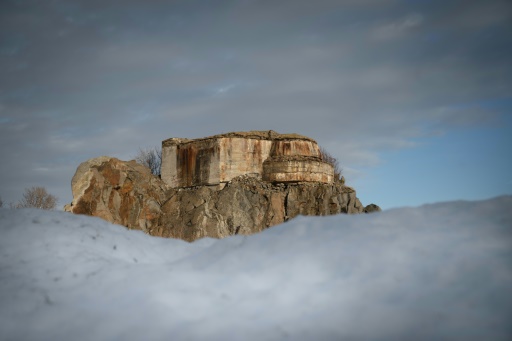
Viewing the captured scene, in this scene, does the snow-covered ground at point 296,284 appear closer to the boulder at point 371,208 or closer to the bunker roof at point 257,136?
the bunker roof at point 257,136

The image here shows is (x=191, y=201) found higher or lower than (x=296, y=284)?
higher

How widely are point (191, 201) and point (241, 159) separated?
11.7 feet

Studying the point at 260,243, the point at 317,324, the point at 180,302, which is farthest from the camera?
the point at 260,243

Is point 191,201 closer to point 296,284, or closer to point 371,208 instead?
point 371,208

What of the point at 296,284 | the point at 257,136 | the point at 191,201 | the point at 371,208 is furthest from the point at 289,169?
the point at 296,284

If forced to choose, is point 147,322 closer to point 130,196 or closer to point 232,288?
point 232,288

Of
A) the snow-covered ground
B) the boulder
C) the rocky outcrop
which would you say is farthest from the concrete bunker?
the snow-covered ground

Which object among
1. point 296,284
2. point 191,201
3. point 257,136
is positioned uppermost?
point 257,136

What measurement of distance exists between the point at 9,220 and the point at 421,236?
96.3 inches

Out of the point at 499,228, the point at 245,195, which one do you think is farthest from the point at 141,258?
the point at 245,195

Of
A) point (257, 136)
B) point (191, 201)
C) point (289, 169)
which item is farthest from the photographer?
point (257, 136)

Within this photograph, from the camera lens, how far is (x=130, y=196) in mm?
24812

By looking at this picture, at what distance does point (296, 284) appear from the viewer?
2449 mm

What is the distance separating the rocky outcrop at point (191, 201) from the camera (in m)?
23.6
